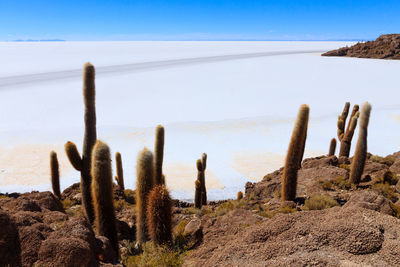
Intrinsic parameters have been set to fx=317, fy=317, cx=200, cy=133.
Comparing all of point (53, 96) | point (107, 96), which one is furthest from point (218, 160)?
point (53, 96)

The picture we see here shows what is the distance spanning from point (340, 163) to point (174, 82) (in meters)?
35.2

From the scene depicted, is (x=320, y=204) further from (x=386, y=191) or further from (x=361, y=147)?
(x=361, y=147)

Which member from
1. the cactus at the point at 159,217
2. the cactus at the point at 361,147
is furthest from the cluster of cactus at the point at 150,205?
the cactus at the point at 361,147

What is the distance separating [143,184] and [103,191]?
2.66ft

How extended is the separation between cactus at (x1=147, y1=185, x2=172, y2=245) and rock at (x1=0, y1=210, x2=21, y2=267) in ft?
7.44

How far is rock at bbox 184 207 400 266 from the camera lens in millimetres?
3410

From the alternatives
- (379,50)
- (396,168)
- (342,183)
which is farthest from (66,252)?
(379,50)

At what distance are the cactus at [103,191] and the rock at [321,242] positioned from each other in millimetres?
2422

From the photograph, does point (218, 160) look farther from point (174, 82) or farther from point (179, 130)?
point (174, 82)

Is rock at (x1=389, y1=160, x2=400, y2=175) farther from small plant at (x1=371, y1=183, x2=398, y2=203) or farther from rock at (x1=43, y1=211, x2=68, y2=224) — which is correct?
rock at (x1=43, y1=211, x2=68, y2=224)

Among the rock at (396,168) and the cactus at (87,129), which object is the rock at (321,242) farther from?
the rock at (396,168)

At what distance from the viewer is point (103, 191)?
614cm

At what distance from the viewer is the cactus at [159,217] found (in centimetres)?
585

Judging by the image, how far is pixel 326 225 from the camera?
3930 mm
